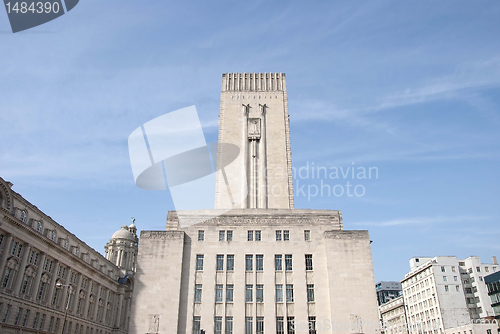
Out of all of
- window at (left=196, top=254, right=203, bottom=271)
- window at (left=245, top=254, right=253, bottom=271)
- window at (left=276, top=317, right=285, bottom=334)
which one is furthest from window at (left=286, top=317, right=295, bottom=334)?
window at (left=196, top=254, right=203, bottom=271)

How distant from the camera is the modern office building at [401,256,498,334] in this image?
92.1 metres

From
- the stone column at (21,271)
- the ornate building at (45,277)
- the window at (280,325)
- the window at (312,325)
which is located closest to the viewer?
the window at (312,325)

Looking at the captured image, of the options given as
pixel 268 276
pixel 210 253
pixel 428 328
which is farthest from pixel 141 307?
pixel 428 328

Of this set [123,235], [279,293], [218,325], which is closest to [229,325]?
[218,325]

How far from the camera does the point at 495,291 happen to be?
8588 centimetres

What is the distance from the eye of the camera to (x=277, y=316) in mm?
45875

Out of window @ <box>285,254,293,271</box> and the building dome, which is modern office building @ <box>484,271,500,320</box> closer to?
window @ <box>285,254,293,271</box>

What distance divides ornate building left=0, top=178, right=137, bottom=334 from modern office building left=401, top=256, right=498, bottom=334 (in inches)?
3090

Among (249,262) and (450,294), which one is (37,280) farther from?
(450,294)

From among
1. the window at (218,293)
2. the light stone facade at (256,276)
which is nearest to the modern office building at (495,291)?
the light stone facade at (256,276)

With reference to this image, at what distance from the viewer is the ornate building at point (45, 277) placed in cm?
5103

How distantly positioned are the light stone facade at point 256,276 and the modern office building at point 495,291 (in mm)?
55656

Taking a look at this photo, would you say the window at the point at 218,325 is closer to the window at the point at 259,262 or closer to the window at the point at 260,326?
the window at the point at 260,326

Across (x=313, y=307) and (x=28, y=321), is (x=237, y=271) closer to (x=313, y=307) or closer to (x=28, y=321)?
(x=313, y=307)
